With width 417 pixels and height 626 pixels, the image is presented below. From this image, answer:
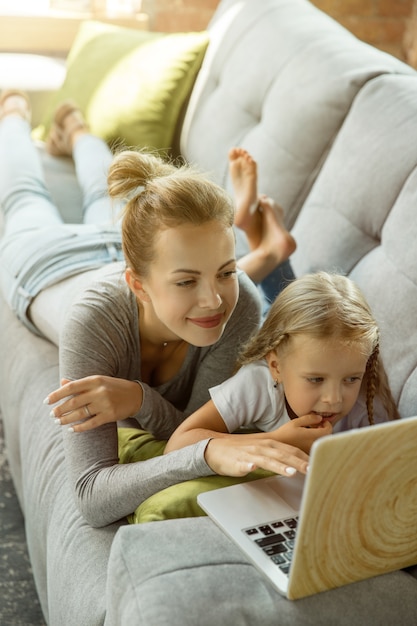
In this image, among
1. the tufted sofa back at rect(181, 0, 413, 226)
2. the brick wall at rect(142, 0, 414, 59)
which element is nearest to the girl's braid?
the tufted sofa back at rect(181, 0, 413, 226)

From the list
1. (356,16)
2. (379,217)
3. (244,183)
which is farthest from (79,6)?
(379,217)

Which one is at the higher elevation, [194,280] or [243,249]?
[194,280]

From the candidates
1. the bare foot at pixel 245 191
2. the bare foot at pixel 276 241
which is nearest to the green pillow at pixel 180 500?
the bare foot at pixel 276 241

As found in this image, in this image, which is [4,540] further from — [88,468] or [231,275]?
[231,275]

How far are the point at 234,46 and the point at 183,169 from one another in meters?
1.24

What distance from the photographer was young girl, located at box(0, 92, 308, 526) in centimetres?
119

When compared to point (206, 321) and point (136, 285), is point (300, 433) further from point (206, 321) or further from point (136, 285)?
point (136, 285)

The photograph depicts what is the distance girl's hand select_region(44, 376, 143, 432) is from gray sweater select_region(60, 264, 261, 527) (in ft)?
0.13

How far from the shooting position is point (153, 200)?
4.24ft

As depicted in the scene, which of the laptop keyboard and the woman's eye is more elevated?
the woman's eye

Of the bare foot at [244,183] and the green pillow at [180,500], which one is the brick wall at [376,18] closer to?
the bare foot at [244,183]

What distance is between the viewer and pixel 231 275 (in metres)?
1.30

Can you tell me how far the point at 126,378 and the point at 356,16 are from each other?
255 centimetres

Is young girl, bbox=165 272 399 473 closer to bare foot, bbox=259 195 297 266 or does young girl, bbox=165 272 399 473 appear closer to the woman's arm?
the woman's arm
